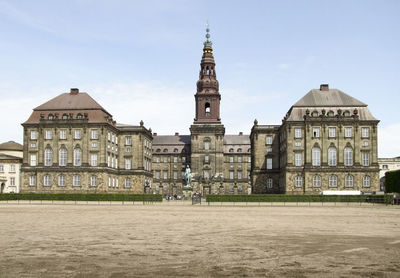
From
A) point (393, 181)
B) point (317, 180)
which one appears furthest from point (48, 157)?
point (393, 181)

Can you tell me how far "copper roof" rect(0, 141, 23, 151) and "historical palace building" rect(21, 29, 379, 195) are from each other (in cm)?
1636

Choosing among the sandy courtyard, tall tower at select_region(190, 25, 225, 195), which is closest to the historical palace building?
tall tower at select_region(190, 25, 225, 195)

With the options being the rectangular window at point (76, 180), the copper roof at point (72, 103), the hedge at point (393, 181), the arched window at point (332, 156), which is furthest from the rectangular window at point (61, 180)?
the hedge at point (393, 181)

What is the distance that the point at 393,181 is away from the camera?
7956cm

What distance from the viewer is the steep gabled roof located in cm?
8500

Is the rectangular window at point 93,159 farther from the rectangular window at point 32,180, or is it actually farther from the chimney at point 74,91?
the chimney at point 74,91

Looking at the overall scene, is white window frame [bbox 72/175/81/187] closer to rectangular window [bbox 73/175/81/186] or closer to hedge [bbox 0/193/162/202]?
rectangular window [bbox 73/175/81/186]

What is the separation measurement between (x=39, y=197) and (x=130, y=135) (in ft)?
112

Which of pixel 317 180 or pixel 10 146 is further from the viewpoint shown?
pixel 10 146

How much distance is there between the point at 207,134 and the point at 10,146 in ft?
148

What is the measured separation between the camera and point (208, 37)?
123938 mm

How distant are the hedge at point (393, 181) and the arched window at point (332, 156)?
9255mm

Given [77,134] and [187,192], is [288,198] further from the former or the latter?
[77,134]

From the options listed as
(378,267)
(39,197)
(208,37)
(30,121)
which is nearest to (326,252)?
(378,267)
